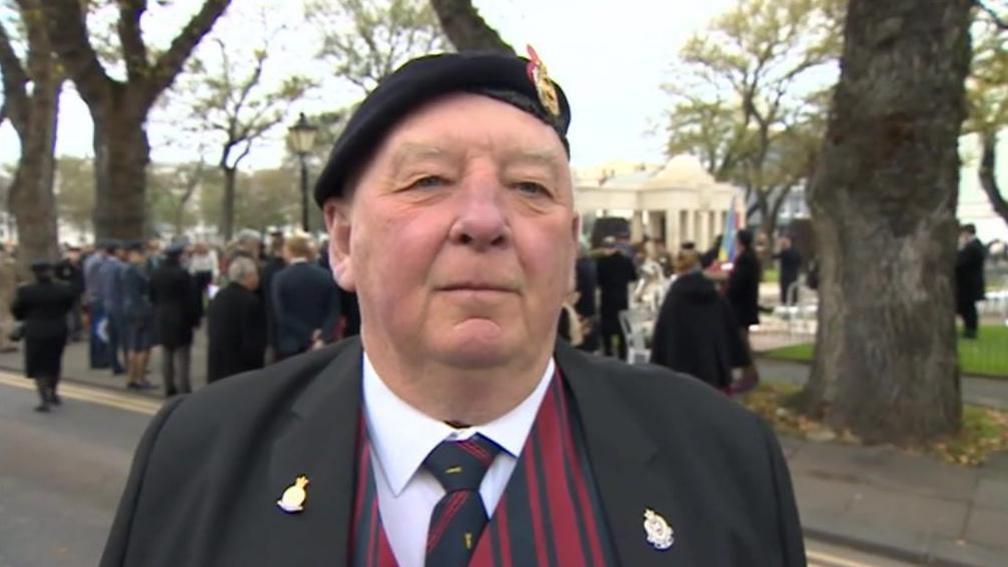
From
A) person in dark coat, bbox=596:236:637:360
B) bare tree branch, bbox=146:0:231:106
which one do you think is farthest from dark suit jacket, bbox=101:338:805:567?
bare tree branch, bbox=146:0:231:106

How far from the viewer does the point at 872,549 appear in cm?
562

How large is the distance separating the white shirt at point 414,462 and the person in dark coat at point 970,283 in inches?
603

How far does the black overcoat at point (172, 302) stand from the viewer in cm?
1027

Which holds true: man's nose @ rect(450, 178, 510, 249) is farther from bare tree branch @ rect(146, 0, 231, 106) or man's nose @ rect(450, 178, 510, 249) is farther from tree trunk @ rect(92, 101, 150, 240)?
tree trunk @ rect(92, 101, 150, 240)

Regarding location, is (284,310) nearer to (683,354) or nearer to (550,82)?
(683,354)

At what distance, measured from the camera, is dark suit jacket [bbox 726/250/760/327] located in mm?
10867

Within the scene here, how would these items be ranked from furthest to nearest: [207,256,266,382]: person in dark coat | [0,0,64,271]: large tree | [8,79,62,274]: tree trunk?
[8,79,62,274]: tree trunk → [0,0,64,271]: large tree → [207,256,266,382]: person in dark coat

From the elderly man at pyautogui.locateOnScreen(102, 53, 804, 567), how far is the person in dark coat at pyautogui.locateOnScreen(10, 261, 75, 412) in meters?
9.66

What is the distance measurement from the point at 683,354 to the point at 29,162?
14.2 meters

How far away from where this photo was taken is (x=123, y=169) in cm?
1450

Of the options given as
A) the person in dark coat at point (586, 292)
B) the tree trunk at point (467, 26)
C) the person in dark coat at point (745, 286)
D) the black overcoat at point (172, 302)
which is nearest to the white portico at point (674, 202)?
the person in dark coat at point (745, 286)

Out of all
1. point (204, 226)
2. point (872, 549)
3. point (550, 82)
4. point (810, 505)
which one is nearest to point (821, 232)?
point (810, 505)

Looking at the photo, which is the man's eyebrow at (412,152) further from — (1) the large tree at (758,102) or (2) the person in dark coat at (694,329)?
(1) the large tree at (758,102)

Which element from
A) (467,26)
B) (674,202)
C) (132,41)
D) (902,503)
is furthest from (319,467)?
(674,202)
